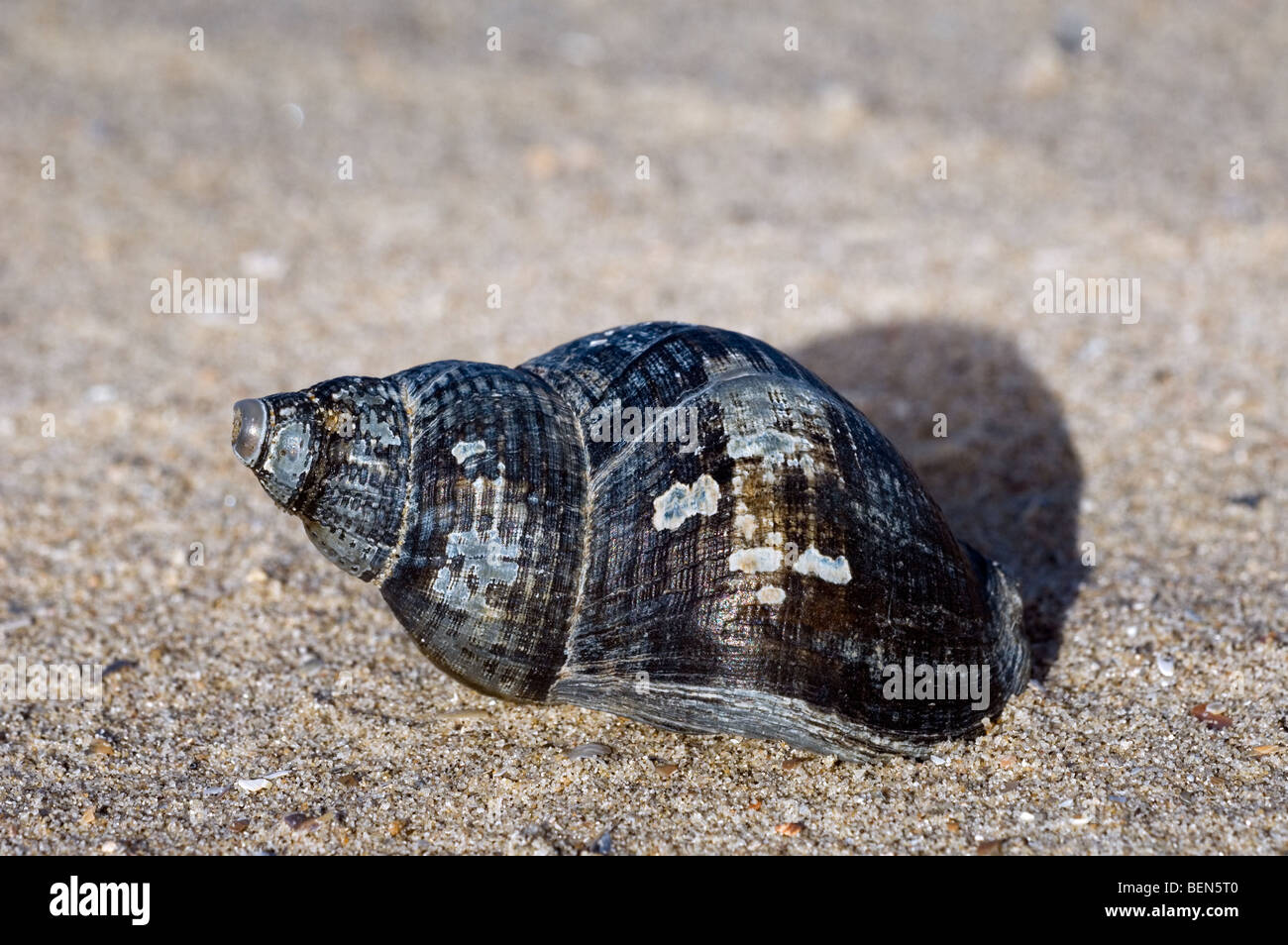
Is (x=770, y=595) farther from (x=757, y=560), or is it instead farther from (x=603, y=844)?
(x=603, y=844)

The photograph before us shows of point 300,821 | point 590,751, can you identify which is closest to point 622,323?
point 590,751

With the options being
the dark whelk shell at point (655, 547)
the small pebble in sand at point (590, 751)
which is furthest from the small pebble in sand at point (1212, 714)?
the small pebble in sand at point (590, 751)

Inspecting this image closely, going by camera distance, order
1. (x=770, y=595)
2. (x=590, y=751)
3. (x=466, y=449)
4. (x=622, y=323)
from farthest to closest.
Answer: (x=622, y=323), (x=590, y=751), (x=466, y=449), (x=770, y=595)

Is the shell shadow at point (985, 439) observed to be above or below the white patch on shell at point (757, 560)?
above

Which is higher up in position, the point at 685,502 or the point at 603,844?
the point at 685,502

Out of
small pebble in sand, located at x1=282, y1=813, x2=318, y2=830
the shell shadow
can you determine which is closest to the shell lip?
small pebble in sand, located at x1=282, y1=813, x2=318, y2=830

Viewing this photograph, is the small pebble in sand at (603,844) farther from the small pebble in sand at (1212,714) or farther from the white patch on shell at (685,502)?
the small pebble in sand at (1212,714)
